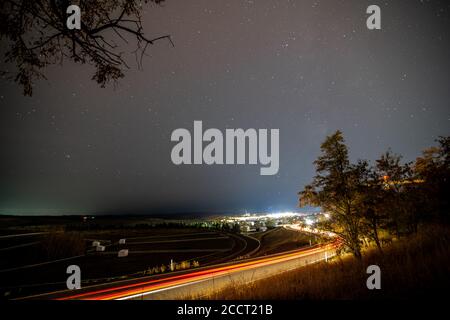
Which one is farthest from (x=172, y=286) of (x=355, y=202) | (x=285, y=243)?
(x=285, y=243)

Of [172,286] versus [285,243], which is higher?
[172,286]

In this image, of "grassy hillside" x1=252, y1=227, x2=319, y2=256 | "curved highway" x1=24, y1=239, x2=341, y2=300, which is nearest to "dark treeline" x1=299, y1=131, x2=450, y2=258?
"curved highway" x1=24, y1=239, x2=341, y2=300

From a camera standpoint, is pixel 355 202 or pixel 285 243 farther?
pixel 285 243

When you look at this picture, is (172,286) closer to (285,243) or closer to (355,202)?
(355,202)

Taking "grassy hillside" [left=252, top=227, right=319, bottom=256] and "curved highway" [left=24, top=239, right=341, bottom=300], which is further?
"grassy hillside" [left=252, top=227, right=319, bottom=256]

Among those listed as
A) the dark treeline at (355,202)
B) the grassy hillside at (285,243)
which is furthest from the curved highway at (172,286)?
the grassy hillside at (285,243)

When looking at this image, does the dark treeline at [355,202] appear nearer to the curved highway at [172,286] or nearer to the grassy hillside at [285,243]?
the curved highway at [172,286]

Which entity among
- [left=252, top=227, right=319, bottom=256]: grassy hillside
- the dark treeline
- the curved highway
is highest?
the dark treeline

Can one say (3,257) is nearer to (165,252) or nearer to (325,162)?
(165,252)

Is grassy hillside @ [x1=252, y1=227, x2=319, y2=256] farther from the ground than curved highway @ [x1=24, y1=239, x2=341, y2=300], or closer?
closer

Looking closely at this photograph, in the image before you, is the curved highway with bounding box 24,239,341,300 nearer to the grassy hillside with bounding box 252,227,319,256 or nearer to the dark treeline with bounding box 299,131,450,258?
the dark treeline with bounding box 299,131,450,258

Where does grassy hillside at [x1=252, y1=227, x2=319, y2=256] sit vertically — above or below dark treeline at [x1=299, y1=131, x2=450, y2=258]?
below
